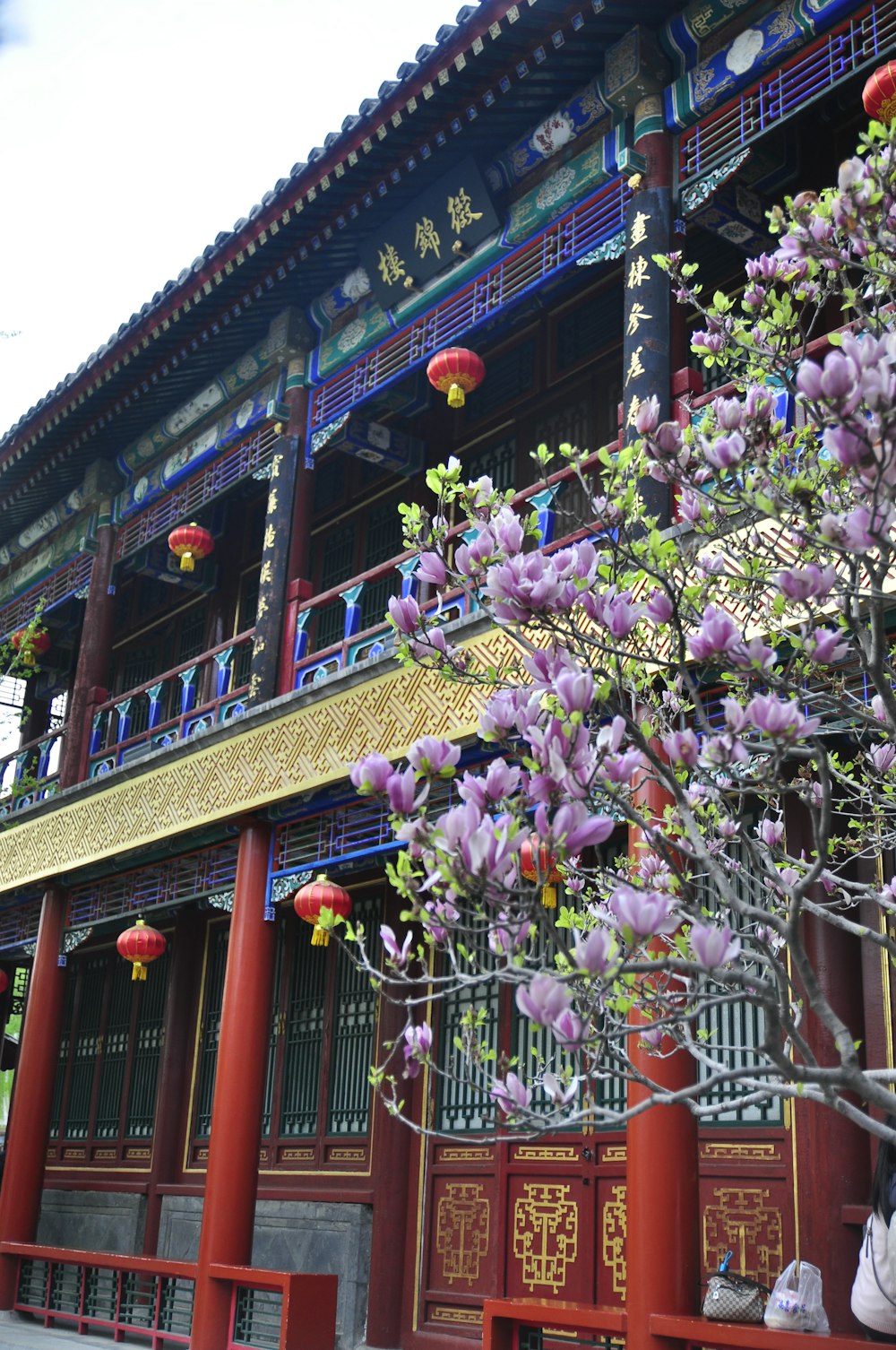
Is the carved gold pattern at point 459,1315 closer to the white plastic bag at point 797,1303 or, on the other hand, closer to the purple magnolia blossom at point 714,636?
the white plastic bag at point 797,1303

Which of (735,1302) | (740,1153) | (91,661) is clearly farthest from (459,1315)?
(91,661)

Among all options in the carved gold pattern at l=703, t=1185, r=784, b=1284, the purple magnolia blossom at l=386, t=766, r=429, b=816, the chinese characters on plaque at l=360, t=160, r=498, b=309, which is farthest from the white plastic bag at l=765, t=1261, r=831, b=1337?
the chinese characters on plaque at l=360, t=160, r=498, b=309

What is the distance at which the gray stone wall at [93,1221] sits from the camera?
1088 centimetres

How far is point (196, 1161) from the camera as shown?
1059cm

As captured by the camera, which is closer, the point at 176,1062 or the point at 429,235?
the point at 429,235

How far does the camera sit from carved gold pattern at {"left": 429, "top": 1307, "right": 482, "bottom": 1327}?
8.04 metres

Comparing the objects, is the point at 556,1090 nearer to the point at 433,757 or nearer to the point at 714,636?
the point at 433,757

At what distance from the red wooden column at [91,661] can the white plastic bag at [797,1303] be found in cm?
726

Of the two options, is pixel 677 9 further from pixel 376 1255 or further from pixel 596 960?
pixel 376 1255

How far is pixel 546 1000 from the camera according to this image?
8.52ft

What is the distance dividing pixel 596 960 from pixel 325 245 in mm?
7387

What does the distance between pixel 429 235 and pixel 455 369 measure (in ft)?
3.77

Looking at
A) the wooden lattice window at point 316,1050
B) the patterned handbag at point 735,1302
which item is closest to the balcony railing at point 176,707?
the wooden lattice window at point 316,1050

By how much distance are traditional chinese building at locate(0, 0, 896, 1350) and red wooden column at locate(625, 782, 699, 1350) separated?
0.02 m
